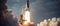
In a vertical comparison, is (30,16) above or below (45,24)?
above

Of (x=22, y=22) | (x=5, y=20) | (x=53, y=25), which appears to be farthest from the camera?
(x=53, y=25)

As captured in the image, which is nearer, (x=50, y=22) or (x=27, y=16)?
(x=27, y=16)

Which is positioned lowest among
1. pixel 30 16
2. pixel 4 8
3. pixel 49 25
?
pixel 49 25

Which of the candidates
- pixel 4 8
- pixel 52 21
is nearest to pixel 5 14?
pixel 4 8

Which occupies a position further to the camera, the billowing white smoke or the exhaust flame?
the billowing white smoke

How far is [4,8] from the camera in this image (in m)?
6.41

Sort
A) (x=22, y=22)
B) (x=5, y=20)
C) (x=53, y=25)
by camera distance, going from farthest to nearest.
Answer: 1. (x=53, y=25)
2. (x=22, y=22)
3. (x=5, y=20)

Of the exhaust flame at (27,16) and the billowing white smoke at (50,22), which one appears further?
the billowing white smoke at (50,22)

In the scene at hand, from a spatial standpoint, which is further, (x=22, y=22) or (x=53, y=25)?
(x=53, y=25)

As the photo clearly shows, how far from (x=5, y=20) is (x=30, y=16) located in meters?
6.52

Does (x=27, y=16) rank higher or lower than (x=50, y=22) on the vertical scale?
higher

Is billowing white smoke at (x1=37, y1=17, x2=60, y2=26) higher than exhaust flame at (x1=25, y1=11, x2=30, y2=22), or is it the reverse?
exhaust flame at (x1=25, y1=11, x2=30, y2=22)

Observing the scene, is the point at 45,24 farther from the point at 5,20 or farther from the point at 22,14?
the point at 5,20

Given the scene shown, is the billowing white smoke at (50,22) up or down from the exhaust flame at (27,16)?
down
